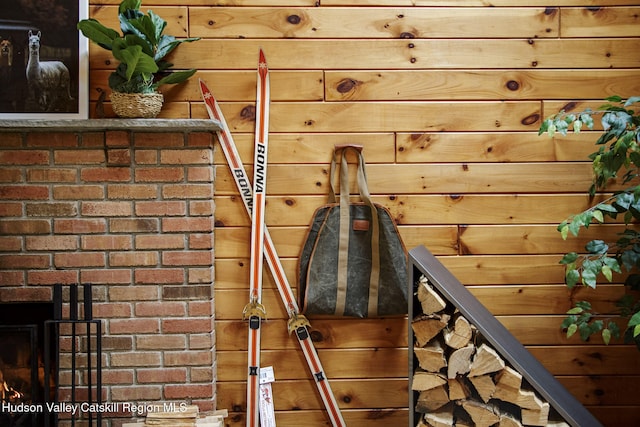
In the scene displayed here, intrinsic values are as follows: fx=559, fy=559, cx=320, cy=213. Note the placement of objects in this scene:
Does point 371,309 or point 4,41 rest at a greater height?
point 4,41

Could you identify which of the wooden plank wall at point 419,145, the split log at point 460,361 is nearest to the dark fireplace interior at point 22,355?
the wooden plank wall at point 419,145

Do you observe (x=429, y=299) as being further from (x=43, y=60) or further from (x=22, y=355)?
(x=43, y=60)

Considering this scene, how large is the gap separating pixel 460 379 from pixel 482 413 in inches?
4.6

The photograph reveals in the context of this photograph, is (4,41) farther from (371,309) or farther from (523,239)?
(523,239)

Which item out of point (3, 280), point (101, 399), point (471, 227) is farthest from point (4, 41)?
point (471, 227)

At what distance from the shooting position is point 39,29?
2086 mm

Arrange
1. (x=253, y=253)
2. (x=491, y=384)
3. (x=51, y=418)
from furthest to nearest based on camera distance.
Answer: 1. (x=253, y=253)
2. (x=51, y=418)
3. (x=491, y=384)

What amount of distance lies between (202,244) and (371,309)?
2.27 ft

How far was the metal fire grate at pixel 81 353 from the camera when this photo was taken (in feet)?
6.21

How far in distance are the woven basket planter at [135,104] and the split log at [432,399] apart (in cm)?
136

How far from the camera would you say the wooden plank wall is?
2.17m

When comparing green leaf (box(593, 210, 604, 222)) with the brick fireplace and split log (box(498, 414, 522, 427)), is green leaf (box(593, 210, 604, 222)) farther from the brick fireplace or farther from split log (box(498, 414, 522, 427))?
the brick fireplace

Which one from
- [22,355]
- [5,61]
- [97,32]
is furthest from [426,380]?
[5,61]

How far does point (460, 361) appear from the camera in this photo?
1747mm
